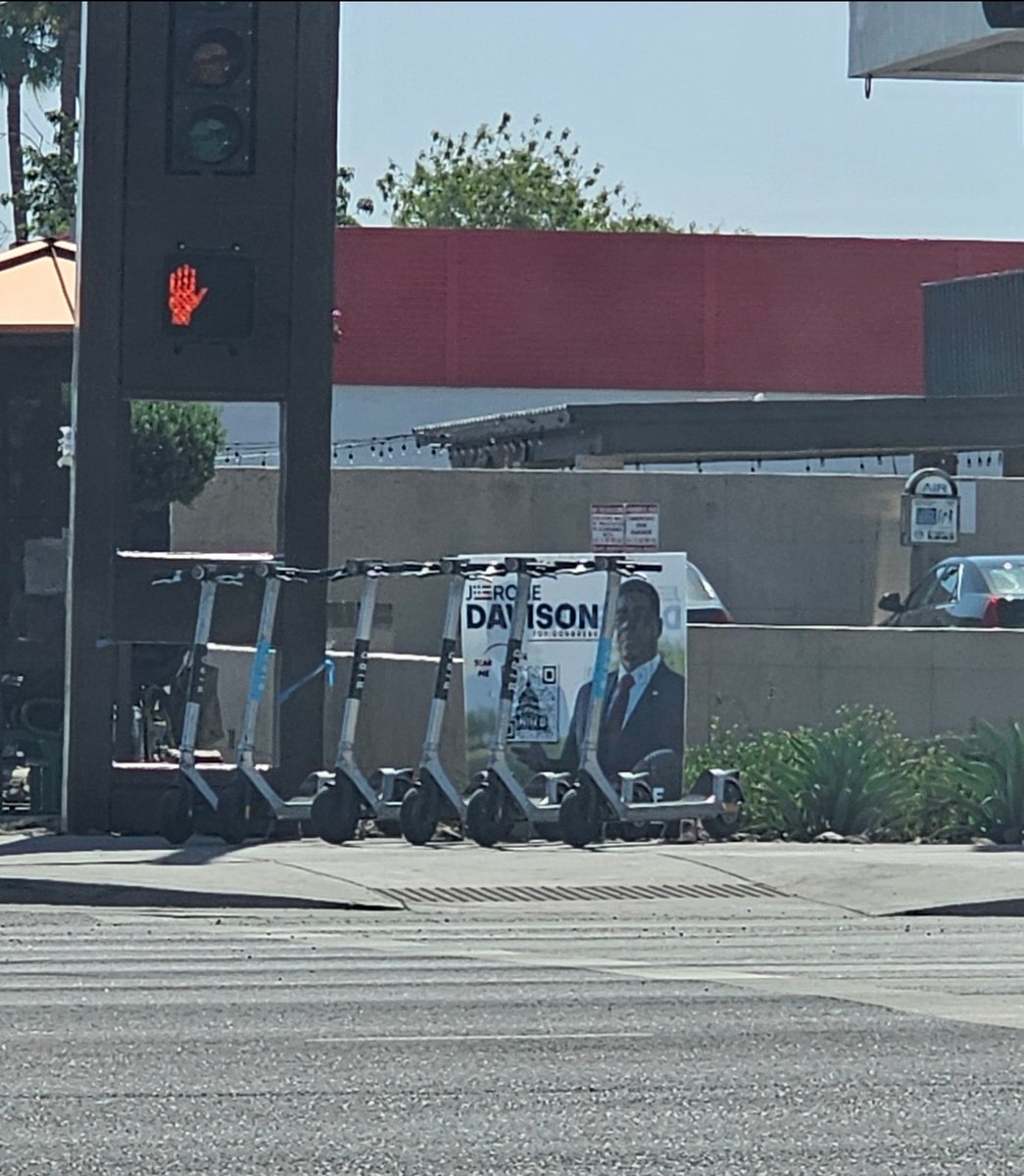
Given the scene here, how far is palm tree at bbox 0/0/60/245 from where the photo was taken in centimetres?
334

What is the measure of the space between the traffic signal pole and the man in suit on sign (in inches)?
75.4

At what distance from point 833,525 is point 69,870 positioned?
12.7 metres

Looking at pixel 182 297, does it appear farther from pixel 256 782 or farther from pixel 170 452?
pixel 170 452

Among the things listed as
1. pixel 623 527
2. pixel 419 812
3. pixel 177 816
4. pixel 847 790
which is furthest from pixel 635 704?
pixel 623 527

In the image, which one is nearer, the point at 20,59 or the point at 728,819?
the point at 20,59

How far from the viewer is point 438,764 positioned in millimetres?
16141

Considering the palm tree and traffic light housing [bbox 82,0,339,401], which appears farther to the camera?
traffic light housing [bbox 82,0,339,401]

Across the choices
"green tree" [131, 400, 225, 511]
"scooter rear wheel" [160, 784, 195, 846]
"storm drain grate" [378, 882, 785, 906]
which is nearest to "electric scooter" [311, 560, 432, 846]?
"scooter rear wheel" [160, 784, 195, 846]

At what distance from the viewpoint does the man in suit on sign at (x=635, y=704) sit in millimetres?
17312

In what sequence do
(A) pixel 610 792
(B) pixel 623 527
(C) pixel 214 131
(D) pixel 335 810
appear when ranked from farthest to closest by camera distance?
(B) pixel 623 527, (A) pixel 610 792, (D) pixel 335 810, (C) pixel 214 131

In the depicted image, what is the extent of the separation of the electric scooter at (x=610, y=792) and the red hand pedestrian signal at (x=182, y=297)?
3.22 meters

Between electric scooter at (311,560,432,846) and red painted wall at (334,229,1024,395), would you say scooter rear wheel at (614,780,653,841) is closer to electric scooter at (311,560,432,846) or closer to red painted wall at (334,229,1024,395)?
electric scooter at (311,560,432,846)

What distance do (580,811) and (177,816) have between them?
2791mm

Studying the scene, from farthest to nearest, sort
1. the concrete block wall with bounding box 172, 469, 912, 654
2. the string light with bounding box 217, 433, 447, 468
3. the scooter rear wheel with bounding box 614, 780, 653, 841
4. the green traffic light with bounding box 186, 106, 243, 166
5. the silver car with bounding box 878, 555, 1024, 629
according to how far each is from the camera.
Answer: the string light with bounding box 217, 433, 447, 468
the concrete block wall with bounding box 172, 469, 912, 654
the silver car with bounding box 878, 555, 1024, 629
the scooter rear wheel with bounding box 614, 780, 653, 841
the green traffic light with bounding box 186, 106, 243, 166
